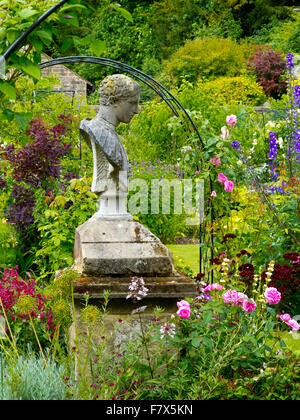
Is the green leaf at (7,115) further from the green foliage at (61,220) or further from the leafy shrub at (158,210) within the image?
the leafy shrub at (158,210)

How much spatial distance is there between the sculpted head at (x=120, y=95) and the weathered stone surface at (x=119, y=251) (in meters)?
0.65

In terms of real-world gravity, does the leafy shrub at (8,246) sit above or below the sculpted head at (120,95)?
below

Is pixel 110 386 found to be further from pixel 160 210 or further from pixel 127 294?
pixel 160 210

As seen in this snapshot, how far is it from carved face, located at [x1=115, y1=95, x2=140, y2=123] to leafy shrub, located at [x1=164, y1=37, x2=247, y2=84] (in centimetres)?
1423

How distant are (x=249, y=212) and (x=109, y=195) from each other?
162cm

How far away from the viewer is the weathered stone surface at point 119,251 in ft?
9.53

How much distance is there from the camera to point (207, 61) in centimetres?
1712

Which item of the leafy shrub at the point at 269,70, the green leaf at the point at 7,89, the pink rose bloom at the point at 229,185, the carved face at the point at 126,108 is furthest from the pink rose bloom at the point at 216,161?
the leafy shrub at the point at 269,70

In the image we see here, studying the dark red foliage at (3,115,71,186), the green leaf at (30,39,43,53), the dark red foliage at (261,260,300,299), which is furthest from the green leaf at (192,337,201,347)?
the dark red foliage at (3,115,71,186)

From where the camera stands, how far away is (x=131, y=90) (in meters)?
3.09

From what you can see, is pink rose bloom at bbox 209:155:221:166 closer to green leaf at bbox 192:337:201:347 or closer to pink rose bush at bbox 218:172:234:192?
pink rose bush at bbox 218:172:234:192

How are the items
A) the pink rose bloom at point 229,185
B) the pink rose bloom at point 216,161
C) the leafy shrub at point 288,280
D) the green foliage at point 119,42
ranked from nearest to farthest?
the leafy shrub at point 288,280 → the pink rose bloom at point 229,185 → the pink rose bloom at point 216,161 → the green foliage at point 119,42

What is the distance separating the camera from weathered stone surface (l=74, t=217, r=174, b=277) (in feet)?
9.53
